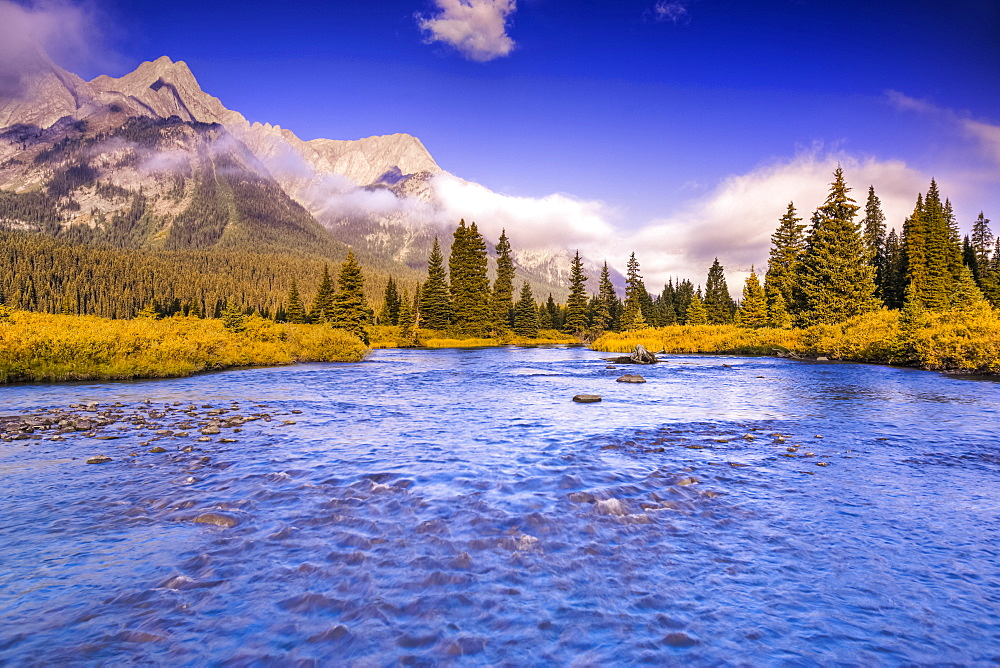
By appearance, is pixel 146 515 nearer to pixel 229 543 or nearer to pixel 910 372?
pixel 229 543

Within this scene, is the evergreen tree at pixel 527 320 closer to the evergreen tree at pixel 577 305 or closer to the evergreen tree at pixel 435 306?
the evergreen tree at pixel 577 305

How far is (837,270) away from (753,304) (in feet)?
70.3

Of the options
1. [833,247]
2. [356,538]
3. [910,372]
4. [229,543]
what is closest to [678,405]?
[356,538]

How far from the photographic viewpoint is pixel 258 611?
16.5 feet

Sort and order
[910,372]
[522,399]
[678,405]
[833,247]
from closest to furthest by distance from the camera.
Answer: [678,405]
[522,399]
[910,372]
[833,247]

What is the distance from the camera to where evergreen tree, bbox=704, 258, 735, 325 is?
96.6 metres

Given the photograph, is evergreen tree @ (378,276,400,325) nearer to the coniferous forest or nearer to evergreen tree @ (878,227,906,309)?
the coniferous forest

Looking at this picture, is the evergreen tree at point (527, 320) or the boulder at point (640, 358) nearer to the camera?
the boulder at point (640, 358)

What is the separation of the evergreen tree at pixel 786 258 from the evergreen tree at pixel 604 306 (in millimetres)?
30424

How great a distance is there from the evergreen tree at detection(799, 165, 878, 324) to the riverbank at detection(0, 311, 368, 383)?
2079 inches

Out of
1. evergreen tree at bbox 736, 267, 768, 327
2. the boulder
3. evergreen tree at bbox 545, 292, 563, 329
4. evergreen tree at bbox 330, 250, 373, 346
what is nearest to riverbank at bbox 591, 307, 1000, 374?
the boulder

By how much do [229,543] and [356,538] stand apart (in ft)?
5.40

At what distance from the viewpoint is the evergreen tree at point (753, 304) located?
7203cm

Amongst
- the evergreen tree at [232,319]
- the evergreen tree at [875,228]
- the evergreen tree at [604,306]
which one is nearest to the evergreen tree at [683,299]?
the evergreen tree at [604,306]
